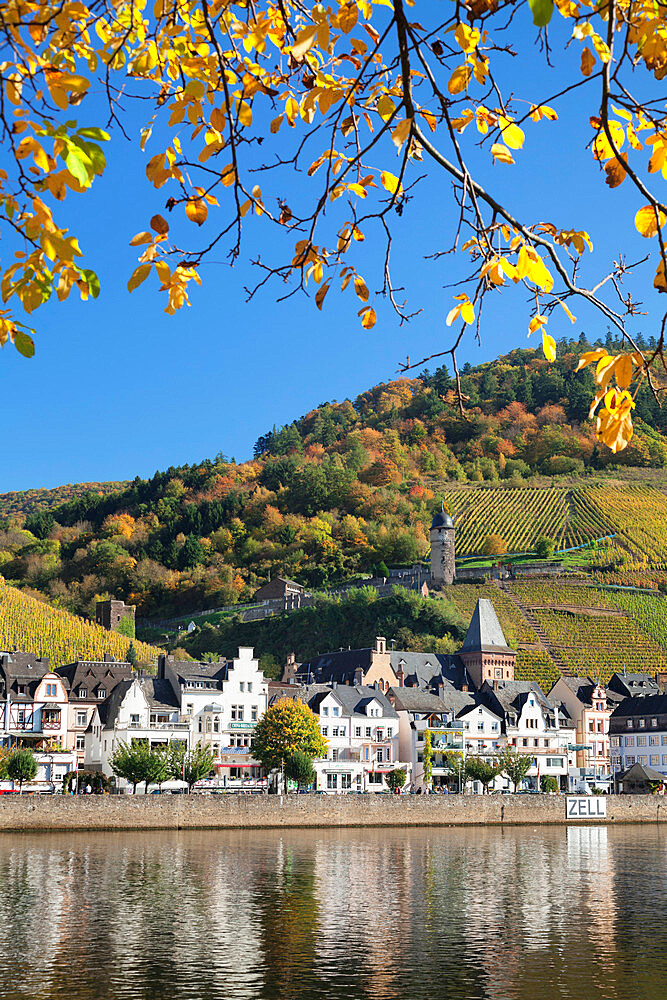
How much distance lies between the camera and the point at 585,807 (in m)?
70.1

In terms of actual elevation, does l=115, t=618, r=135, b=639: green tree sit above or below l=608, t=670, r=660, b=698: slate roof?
above

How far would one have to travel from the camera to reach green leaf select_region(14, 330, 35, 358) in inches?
228

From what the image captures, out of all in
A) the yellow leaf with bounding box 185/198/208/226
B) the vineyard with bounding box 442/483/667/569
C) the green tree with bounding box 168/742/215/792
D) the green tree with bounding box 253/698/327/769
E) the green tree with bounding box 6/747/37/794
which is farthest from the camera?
the vineyard with bounding box 442/483/667/569

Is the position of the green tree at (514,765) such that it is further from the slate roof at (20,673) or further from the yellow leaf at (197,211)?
the yellow leaf at (197,211)

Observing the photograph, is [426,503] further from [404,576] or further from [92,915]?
[92,915]

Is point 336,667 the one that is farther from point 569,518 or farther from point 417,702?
point 569,518

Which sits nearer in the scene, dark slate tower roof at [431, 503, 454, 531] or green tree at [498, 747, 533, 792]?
green tree at [498, 747, 533, 792]

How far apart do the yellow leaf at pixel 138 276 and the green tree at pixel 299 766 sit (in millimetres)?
60107

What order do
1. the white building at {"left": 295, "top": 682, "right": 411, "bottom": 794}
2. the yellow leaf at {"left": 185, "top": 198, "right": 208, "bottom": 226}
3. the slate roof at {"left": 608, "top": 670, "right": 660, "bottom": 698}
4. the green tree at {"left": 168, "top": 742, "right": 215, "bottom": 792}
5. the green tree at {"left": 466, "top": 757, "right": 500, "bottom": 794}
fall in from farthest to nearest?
the slate roof at {"left": 608, "top": 670, "right": 660, "bottom": 698}
the green tree at {"left": 466, "top": 757, "right": 500, "bottom": 794}
the white building at {"left": 295, "top": 682, "right": 411, "bottom": 794}
the green tree at {"left": 168, "top": 742, "right": 215, "bottom": 792}
the yellow leaf at {"left": 185, "top": 198, "right": 208, "bottom": 226}

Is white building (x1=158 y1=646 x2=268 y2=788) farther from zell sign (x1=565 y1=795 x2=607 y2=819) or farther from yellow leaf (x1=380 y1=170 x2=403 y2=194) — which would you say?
yellow leaf (x1=380 y1=170 x2=403 y2=194)

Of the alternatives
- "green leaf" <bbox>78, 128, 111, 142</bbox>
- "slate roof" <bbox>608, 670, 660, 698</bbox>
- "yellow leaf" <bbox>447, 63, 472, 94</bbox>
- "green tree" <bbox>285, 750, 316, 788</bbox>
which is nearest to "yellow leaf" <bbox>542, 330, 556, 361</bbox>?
"yellow leaf" <bbox>447, 63, 472, 94</bbox>

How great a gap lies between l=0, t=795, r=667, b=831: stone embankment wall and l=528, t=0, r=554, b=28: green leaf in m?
51.8

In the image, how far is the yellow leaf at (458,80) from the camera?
20.2 feet

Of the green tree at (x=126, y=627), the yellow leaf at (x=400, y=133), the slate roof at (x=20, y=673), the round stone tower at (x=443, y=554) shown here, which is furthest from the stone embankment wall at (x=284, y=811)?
the green tree at (x=126, y=627)
